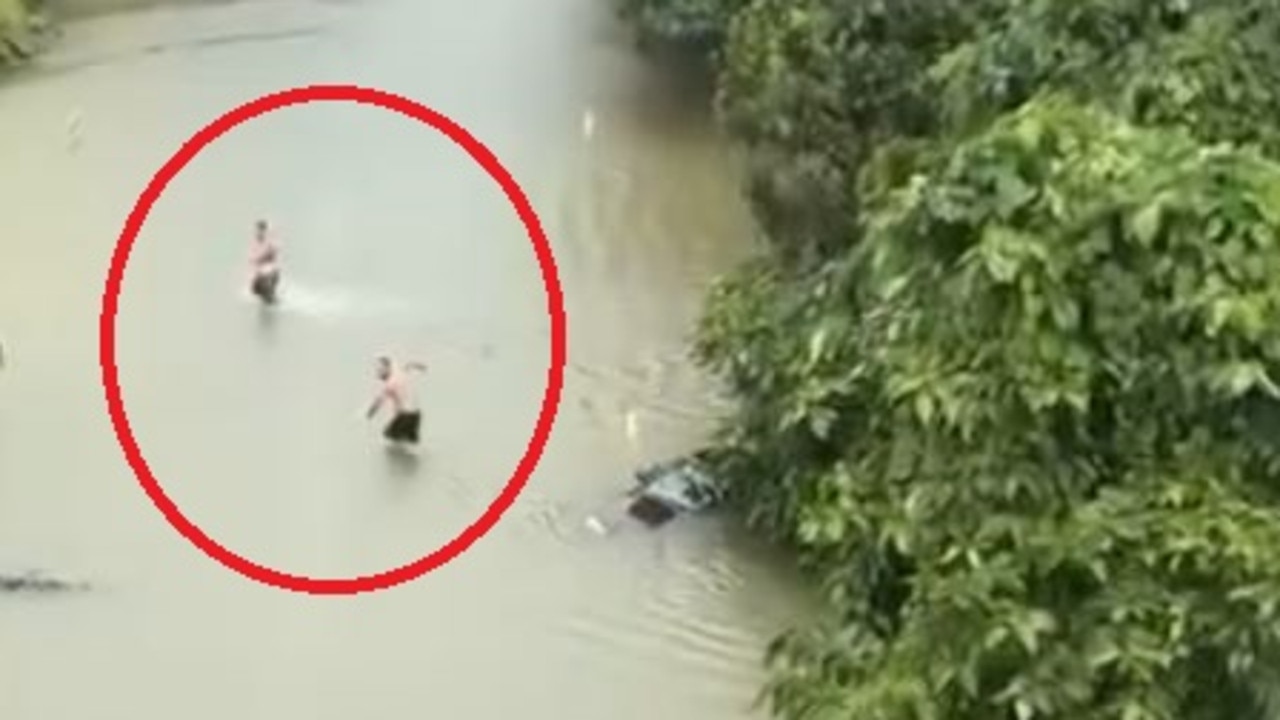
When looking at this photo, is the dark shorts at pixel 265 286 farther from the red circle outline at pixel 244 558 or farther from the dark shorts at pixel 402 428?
the dark shorts at pixel 402 428

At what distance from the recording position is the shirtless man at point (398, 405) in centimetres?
931

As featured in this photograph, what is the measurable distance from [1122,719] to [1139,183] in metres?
1.06

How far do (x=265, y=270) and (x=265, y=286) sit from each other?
Result: 0.07m

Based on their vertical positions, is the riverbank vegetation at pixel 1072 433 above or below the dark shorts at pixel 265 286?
below

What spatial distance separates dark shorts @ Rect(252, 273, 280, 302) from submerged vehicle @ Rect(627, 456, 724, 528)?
202cm

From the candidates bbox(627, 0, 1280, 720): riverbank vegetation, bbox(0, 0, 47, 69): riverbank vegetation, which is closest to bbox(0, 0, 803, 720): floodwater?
bbox(0, 0, 47, 69): riverbank vegetation

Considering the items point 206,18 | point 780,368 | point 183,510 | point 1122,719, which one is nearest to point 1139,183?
point 1122,719

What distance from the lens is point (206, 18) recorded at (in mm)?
13367

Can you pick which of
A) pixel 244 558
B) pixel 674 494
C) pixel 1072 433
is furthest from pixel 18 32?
pixel 1072 433

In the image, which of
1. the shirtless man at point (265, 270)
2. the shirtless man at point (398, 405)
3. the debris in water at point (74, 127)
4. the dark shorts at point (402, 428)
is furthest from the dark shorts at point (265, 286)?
the debris in water at point (74, 127)

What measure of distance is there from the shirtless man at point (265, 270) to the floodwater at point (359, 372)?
93 millimetres

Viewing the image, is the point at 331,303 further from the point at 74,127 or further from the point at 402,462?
the point at 74,127

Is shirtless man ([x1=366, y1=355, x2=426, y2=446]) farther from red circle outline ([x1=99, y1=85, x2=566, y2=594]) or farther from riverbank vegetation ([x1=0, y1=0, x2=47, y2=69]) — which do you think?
riverbank vegetation ([x1=0, y1=0, x2=47, y2=69])

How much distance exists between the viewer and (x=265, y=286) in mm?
10266
